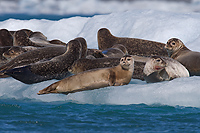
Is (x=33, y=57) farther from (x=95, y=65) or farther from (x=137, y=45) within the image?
(x=137, y=45)

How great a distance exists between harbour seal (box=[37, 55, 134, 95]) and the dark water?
50cm

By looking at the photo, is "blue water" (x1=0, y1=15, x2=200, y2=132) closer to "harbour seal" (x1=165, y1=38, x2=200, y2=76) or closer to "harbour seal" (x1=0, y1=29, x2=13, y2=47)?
"harbour seal" (x1=165, y1=38, x2=200, y2=76)

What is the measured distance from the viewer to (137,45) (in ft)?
31.1

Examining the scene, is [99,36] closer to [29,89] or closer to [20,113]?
[29,89]

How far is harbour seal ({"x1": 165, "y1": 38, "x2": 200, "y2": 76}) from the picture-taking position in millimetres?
5832

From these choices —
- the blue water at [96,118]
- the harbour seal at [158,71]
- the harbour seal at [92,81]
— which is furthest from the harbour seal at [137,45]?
the blue water at [96,118]

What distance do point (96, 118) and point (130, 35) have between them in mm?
9387

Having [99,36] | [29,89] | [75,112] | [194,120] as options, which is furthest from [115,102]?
[99,36]

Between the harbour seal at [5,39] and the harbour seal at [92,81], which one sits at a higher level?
the harbour seal at [5,39]

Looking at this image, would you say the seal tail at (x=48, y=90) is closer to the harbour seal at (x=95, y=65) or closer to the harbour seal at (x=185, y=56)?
the harbour seal at (x=95, y=65)

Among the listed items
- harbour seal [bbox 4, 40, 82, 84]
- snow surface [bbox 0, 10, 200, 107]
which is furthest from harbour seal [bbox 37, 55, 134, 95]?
harbour seal [bbox 4, 40, 82, 84]

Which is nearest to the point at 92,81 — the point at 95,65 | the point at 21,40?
the point at 95,65

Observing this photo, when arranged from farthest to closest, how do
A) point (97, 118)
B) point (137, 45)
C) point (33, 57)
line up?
point (137, 45)
point (33, 57)
point (97, 118)

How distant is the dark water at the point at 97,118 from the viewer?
3025 mm
